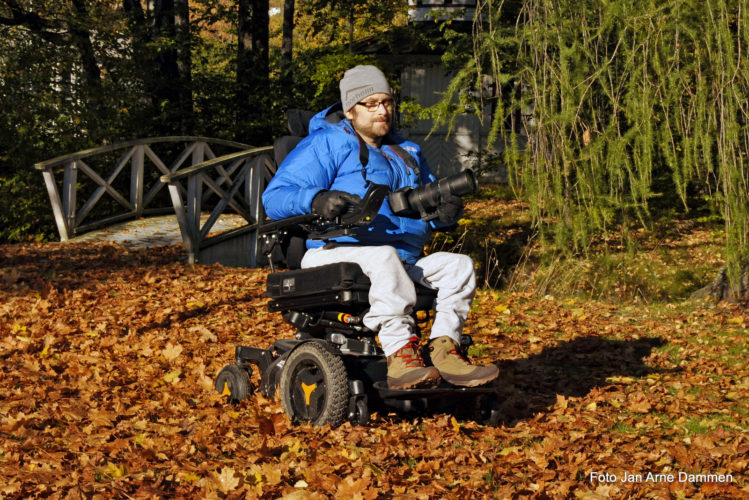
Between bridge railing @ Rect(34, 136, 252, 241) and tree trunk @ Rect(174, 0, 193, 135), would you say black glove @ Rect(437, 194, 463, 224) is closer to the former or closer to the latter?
bridge railing @ Rect(34, 136, 252, 241)

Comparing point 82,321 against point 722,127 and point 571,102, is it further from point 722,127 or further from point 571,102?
point 722,127

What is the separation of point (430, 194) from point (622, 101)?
8.35ft

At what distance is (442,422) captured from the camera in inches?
177

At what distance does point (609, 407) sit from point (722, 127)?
2.15 m

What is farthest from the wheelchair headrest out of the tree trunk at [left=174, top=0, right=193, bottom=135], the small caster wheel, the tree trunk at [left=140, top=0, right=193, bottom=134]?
the tree trunk at [left=174, top=0, right=193, bottom=135]

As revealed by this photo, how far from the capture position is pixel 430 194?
4.16m

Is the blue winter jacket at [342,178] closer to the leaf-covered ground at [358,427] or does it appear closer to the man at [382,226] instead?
the man at [382,226]

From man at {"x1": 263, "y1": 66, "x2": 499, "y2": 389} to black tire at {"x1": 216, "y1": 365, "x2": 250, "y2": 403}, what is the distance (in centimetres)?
94

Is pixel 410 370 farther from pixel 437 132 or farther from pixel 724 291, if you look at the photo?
pixel 437 132

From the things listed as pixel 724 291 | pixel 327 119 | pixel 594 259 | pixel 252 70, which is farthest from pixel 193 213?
pixel 252 70

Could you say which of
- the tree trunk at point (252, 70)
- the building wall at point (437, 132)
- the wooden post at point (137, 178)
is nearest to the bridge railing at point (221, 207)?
the wooden post at point (137, 178)

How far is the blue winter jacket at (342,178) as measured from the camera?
14.1ft

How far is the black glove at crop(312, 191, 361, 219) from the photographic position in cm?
390

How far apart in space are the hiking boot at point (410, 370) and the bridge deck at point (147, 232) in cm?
818
